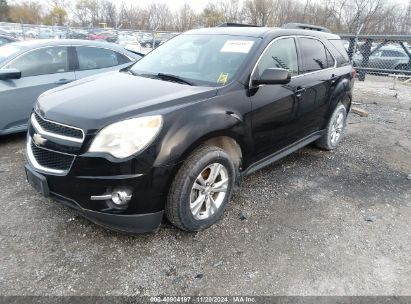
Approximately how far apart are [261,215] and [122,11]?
58907 millimetres

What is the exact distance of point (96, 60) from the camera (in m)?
5.55

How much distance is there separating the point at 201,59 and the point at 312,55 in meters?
1.56

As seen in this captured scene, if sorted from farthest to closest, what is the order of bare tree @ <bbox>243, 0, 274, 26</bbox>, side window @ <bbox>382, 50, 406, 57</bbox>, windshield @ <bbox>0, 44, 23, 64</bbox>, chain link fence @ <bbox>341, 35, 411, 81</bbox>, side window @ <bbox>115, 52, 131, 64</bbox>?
bare tree @ <bbox>243, 0, 274, 26</bbox>, side window @ <bbox>382, 50, 406, 57</bbox>, chain link fence @ <bbox>341, 35, 411, 81</bbox>, side window @ <bbox>115, 52, 131, 64</bbox>, windshield @ <bbox>0, 44, 23, 64</bbox>

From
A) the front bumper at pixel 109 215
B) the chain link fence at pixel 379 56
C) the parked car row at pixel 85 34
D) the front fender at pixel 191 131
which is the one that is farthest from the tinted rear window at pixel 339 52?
→ the parked car row at pixel 85 34

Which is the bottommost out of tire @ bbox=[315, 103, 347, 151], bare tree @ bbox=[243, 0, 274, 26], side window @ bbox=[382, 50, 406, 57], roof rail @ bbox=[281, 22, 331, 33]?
tire @ bbox=[315, 103, 347, 151]

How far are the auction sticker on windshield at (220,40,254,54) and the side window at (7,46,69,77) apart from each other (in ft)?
9.54

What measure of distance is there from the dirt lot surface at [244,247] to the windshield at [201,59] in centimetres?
134

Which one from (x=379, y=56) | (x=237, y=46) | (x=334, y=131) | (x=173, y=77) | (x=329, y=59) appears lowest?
(x=334, y=131)

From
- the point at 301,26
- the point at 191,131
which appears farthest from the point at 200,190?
the point at 301,26

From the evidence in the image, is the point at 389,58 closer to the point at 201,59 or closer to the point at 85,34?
the point at 201,59

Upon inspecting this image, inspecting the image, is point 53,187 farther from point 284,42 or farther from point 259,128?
point 284,42

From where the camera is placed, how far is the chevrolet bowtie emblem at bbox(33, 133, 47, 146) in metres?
2.66

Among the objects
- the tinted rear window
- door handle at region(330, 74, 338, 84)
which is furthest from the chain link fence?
door handle at region(330, 74, 338, 84)

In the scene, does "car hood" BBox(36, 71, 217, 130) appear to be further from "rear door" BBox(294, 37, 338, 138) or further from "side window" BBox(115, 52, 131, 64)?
"side window" BBox(115, 52, 131, 64)
